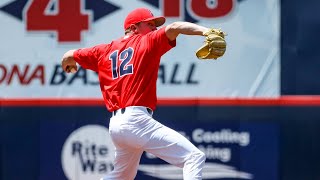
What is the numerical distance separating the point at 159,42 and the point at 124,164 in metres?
0.91

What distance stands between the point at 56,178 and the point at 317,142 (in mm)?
2123

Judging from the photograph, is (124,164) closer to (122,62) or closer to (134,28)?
(122,62)

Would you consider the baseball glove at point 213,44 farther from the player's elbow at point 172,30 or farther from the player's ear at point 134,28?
the player's ear at point 134,28

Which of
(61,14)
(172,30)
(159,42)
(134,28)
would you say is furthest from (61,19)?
(172,30)

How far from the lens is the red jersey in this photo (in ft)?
19.0

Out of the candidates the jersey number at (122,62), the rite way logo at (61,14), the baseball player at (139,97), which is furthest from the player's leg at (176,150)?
the rite way logo at (61,14)

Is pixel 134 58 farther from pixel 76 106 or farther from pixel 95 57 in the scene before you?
pixel 76 106

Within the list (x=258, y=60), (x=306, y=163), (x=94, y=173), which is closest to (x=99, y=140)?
(x=94, y=173)

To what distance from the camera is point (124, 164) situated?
19.8ft

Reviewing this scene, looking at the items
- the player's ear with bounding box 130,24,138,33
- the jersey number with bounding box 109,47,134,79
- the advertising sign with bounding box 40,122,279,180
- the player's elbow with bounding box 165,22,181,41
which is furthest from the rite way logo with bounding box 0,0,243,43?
the player's elbow with bounding box 165,22,181,41

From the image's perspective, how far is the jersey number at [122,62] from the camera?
19.3 feet

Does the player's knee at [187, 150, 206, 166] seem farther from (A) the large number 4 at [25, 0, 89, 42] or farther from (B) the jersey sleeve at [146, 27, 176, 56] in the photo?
(A) the large number 4 at [25, 0, 89, 42]

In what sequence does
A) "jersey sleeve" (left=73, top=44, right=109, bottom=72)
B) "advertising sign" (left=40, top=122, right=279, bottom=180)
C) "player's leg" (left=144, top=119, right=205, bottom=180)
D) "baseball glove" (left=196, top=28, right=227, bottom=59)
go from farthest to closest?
"advertising sign" (left=40, top=122, right=279, bottom=180) → "jersey sleeve" (left=73, top=44, right=109, bottom=72) → "player's leg" (left=144, top=119, right=205, bottom=180) → "baseball glove" (left=196, top=28, right=227, bottom=59)

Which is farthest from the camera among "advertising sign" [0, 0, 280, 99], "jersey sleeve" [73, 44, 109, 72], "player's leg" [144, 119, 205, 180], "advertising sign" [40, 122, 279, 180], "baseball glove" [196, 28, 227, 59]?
"advertising sign" [0, 0, 280, 99]
